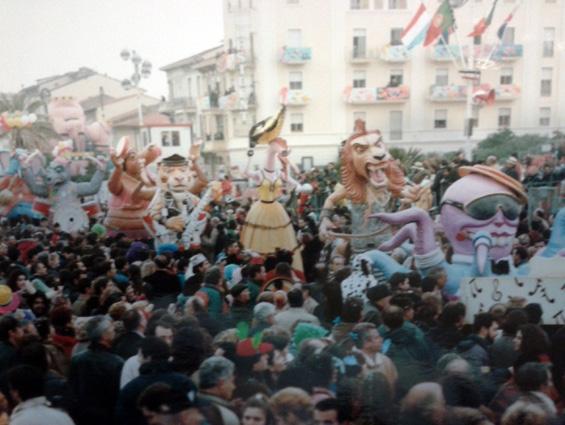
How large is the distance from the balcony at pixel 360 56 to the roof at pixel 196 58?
900mm

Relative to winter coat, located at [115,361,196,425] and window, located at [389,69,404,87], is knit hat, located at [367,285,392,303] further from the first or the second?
window, located at [389,69,404,87]

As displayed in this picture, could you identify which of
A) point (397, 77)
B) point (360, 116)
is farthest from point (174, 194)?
point (397, 77)

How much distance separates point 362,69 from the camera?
152 inches

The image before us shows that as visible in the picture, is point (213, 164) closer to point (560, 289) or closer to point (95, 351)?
point (95, 351)

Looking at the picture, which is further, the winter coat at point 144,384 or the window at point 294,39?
the window at point 294,39

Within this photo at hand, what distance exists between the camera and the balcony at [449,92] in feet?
12.5

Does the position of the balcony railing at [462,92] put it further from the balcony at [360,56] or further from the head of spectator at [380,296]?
the head of spectator at [380,296]

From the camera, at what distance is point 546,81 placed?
12.3 ft

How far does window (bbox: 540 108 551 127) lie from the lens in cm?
381

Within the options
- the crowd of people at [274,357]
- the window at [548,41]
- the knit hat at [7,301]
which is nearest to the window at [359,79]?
the window at [548,41]

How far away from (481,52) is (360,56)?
0.80 metres

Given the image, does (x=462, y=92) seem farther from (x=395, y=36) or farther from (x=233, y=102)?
(x=233, y=102)

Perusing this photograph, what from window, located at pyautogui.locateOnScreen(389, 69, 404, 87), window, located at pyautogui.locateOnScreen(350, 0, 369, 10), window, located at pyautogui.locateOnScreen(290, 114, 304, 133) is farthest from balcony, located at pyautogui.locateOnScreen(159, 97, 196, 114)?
window, located at pyautogui.locateOnScreen(389, 69, 404, 87)

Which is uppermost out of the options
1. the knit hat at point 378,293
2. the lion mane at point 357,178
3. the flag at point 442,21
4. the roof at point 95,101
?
the flag at point 442,21
